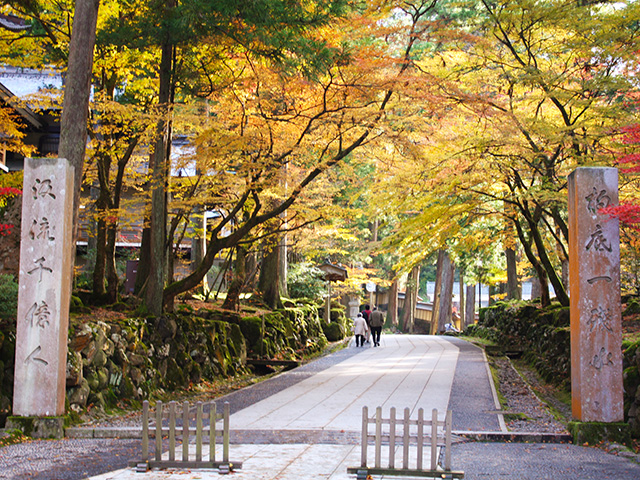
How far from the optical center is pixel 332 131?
12.5 m

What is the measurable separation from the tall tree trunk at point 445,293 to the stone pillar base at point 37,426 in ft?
86.4

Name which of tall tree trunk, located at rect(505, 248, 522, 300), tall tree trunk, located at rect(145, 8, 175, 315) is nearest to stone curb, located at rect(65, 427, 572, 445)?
tall tree trunk, located at rect(145, 8, 175, 315)

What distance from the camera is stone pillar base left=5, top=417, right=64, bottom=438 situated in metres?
7.75

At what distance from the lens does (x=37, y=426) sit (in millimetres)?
7789

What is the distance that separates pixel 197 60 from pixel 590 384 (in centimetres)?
938

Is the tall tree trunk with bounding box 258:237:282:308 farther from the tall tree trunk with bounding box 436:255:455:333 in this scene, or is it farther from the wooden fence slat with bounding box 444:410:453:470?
the wooden fence slat with bounding box 444:410:453:470

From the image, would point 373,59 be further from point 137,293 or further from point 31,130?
point 31,130

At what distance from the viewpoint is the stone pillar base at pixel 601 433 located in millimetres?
7652

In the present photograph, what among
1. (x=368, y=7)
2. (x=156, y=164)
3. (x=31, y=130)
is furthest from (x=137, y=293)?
(x=31, y=130)

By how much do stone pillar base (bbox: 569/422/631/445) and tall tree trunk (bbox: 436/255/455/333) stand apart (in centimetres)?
2462

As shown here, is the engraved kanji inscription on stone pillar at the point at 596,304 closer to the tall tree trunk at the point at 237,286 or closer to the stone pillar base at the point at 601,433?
the stone pillar base at the point at 601,433

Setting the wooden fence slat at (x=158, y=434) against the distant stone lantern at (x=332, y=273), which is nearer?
the wooden fence slat at (x=158, y=434)

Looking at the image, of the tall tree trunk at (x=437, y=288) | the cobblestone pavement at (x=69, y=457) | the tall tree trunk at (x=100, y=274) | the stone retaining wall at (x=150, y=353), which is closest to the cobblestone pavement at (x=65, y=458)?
the cobblestone pavement at (x=69, y=457)

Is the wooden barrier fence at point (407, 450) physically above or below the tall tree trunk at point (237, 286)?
below
